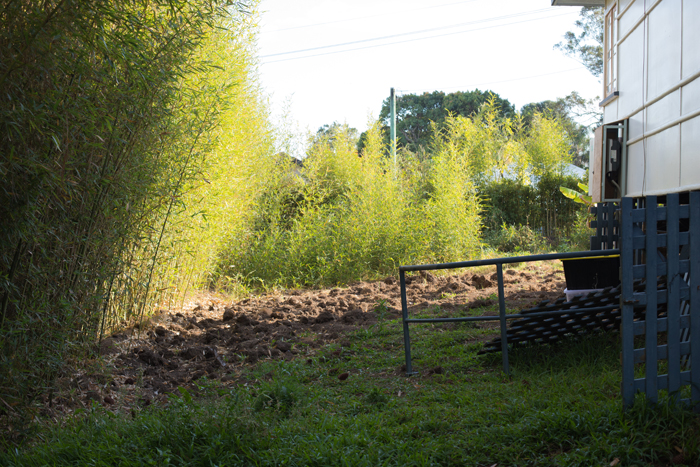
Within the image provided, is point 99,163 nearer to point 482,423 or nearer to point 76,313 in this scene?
point 76,313

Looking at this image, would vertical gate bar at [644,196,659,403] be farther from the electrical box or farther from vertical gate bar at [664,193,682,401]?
the electrical box

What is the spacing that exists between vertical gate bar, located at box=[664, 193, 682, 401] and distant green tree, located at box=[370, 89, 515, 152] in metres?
25.9

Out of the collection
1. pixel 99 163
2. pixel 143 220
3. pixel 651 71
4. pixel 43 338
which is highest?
pixel 651 71

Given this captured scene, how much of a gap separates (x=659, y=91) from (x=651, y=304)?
305 centimetres

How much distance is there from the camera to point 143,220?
399 cm

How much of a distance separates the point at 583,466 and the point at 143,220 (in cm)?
349

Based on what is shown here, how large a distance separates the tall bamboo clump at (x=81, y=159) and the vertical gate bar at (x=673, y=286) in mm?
2728

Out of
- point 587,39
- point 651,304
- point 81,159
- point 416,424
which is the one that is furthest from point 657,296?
point 587,39

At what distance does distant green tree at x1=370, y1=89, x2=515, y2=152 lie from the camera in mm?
28078

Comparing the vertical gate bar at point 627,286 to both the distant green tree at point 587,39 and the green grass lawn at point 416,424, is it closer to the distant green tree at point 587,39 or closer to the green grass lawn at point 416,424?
the green grass lawn at point 416,424

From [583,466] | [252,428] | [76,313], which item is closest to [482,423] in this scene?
[583,466]

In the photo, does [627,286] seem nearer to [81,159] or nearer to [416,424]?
[416,424]

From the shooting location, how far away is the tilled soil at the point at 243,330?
3.41 metres

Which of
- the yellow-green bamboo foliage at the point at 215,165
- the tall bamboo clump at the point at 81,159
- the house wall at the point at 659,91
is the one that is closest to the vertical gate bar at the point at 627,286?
the house wall at the point at 659,91
